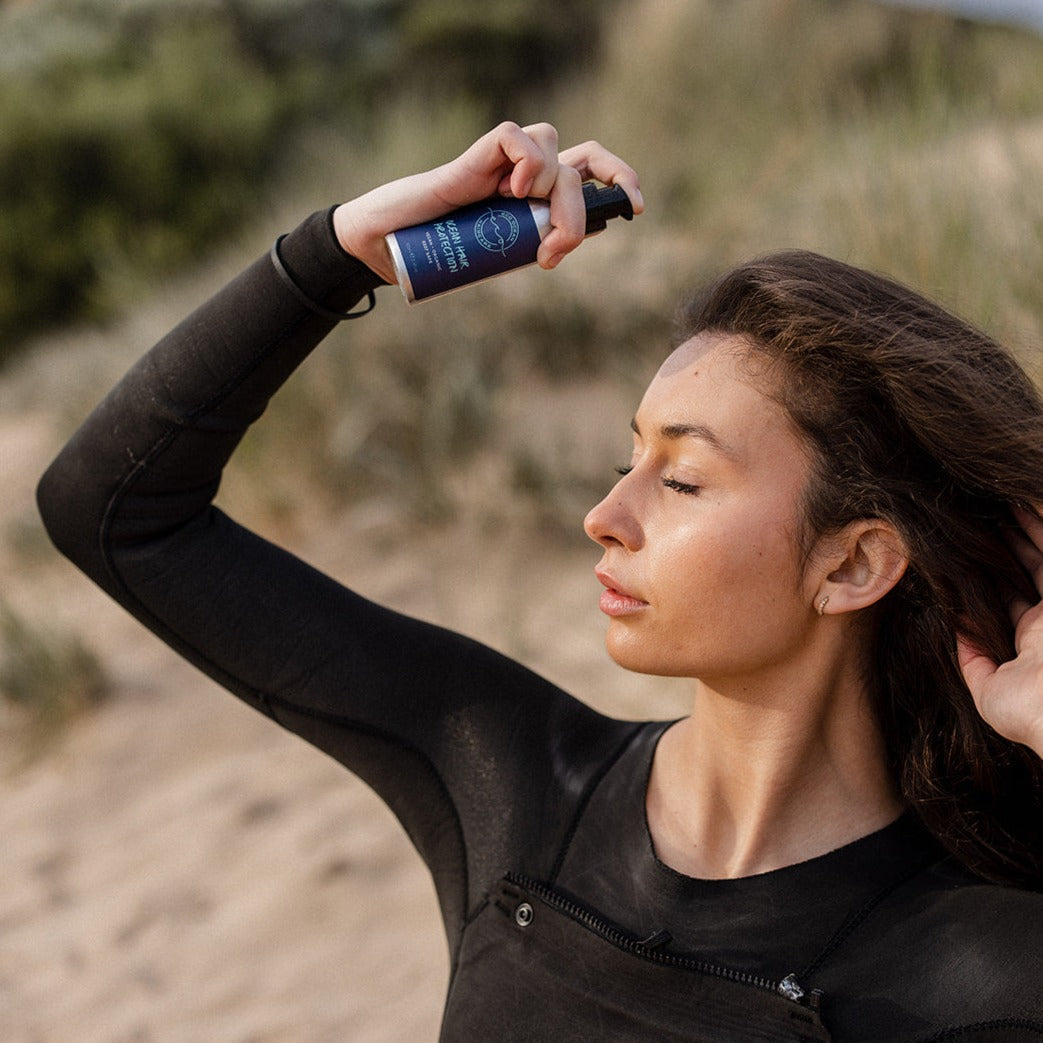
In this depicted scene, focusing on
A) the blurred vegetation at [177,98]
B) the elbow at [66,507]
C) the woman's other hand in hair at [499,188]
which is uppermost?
the blurred vegetation at [177,98]

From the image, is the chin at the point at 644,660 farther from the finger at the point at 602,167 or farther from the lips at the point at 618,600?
the finger at the point at 602,167

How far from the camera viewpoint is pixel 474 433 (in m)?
6.31

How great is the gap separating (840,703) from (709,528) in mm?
383

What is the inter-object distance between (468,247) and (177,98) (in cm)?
1389

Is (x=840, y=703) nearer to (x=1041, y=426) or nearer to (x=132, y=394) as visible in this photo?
(x=1041, y=426)

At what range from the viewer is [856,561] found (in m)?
1.82

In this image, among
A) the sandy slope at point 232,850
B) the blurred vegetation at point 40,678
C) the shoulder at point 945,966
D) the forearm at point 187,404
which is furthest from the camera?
the blurred vegetation at point 40,678

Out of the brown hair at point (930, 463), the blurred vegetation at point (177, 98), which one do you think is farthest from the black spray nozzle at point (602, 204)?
the blurred vegetation at point (177, 98)

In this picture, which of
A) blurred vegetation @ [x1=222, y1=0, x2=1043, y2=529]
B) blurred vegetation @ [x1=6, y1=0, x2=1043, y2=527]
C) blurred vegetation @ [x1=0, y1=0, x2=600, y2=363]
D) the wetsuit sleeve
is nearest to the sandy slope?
blurred vegetation @ [x1=222, y1=0, x2=1043, y2=529]

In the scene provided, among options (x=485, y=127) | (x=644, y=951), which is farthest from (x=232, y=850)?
(x=485, y=127)

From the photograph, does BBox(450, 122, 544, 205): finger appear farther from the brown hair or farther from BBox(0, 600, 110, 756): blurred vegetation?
BBox(0, 600, 110, 756): blurred vegetation

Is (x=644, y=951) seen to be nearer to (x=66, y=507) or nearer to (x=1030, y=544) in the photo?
(x=1030, y=544)

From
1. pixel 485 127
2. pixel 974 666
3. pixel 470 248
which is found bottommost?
pixel 974 666

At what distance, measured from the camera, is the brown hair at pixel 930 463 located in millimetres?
1729
